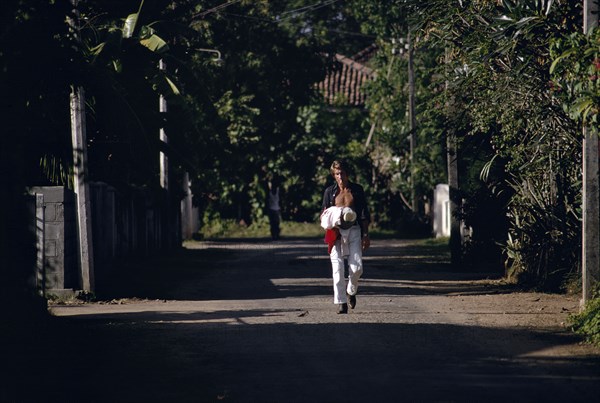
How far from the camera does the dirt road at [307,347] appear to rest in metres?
9.28

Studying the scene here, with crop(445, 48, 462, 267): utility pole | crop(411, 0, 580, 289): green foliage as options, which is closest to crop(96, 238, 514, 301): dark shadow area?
crop(445, 48, 462, 267): utility pole

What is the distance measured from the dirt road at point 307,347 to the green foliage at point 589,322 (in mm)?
172

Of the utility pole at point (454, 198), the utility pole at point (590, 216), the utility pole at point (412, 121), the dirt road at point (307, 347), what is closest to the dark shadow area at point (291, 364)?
the dirt road at point (307, 347)

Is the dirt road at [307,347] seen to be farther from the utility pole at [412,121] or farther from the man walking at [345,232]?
the utility pole at [412,121]

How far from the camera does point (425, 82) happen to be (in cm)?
4019

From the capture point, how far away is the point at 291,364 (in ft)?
34.7

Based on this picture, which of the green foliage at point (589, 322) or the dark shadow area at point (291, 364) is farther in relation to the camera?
the green foliage at point (589, 322)

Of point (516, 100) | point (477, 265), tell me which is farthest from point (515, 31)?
point (477, 265)

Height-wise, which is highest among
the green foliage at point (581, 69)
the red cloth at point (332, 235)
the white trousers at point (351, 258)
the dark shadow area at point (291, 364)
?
the green foliage at point (581, 69)

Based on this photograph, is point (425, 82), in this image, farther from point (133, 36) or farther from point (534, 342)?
point (534, 342)

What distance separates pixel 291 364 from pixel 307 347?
1.15 meters

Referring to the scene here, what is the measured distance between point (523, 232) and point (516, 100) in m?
3.62

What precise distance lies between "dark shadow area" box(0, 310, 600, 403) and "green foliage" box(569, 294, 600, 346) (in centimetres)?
24

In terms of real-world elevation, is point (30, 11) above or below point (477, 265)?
above
